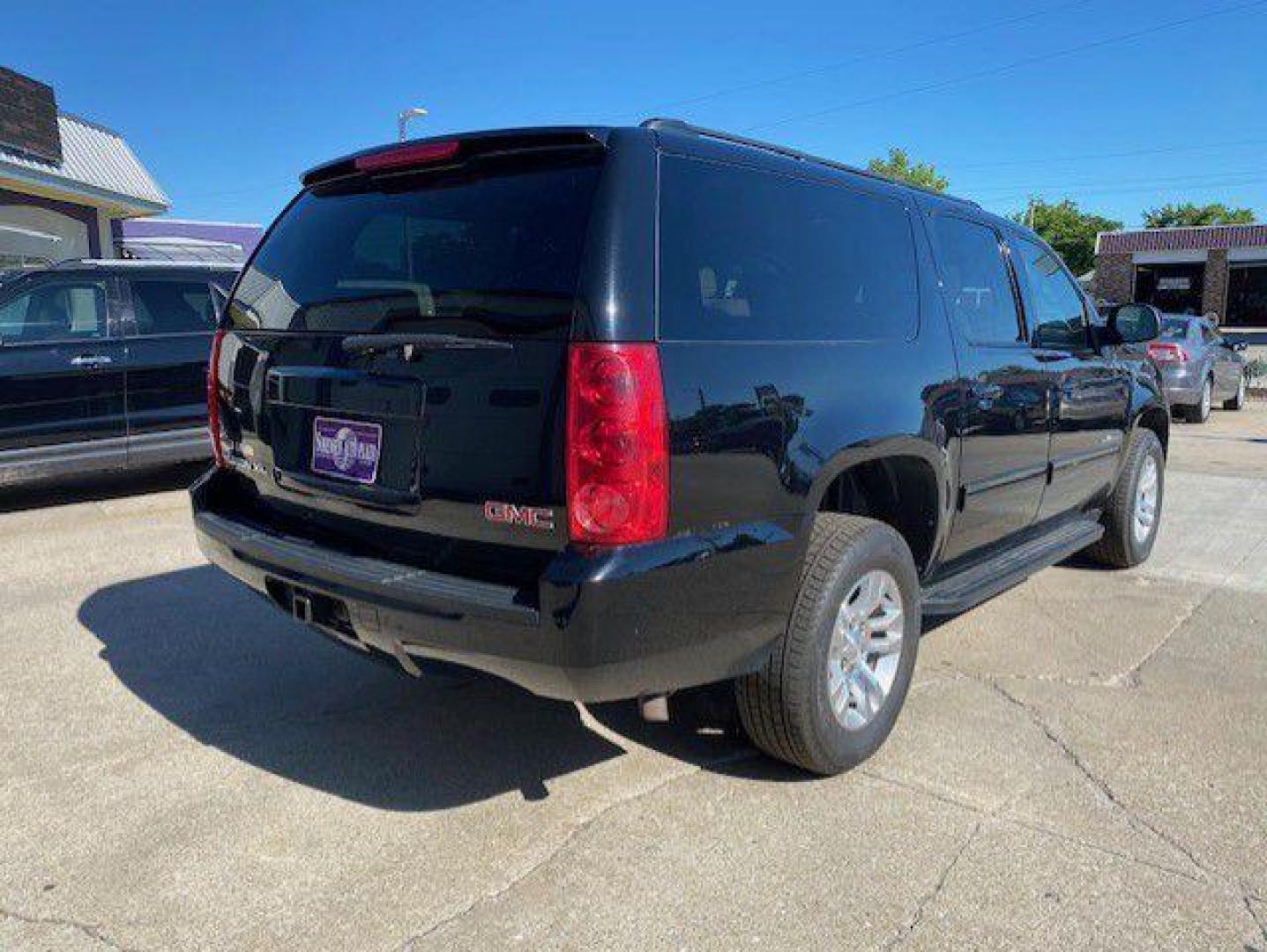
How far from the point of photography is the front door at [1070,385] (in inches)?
185

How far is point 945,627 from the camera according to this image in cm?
484

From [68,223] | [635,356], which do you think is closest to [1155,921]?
[635,356]

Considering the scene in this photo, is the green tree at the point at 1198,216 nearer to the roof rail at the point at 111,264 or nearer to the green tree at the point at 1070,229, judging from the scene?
the green tree at the point at 1070,229

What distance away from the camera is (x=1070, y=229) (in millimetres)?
74188

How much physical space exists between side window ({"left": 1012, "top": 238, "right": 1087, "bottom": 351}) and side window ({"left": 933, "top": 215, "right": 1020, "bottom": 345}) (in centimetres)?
20

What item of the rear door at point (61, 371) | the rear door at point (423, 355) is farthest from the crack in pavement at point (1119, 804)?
the rear door at point (61, 371)

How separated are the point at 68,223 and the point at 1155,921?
62.8 feet

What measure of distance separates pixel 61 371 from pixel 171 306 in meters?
1.01

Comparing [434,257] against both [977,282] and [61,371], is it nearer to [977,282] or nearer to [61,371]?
[977,282]

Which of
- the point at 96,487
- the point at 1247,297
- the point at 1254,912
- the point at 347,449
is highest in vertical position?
the point at 1247,297

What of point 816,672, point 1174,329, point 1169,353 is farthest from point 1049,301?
point 1174,329

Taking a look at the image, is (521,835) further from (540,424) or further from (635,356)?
(635,356)

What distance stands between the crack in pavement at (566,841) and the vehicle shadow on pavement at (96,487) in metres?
6.45

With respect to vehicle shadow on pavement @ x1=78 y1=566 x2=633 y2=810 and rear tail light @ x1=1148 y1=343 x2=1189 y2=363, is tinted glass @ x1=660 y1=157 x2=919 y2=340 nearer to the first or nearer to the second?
vehicle shadow on pavement @ x1=78 y1=566 x2=633 y2=810
